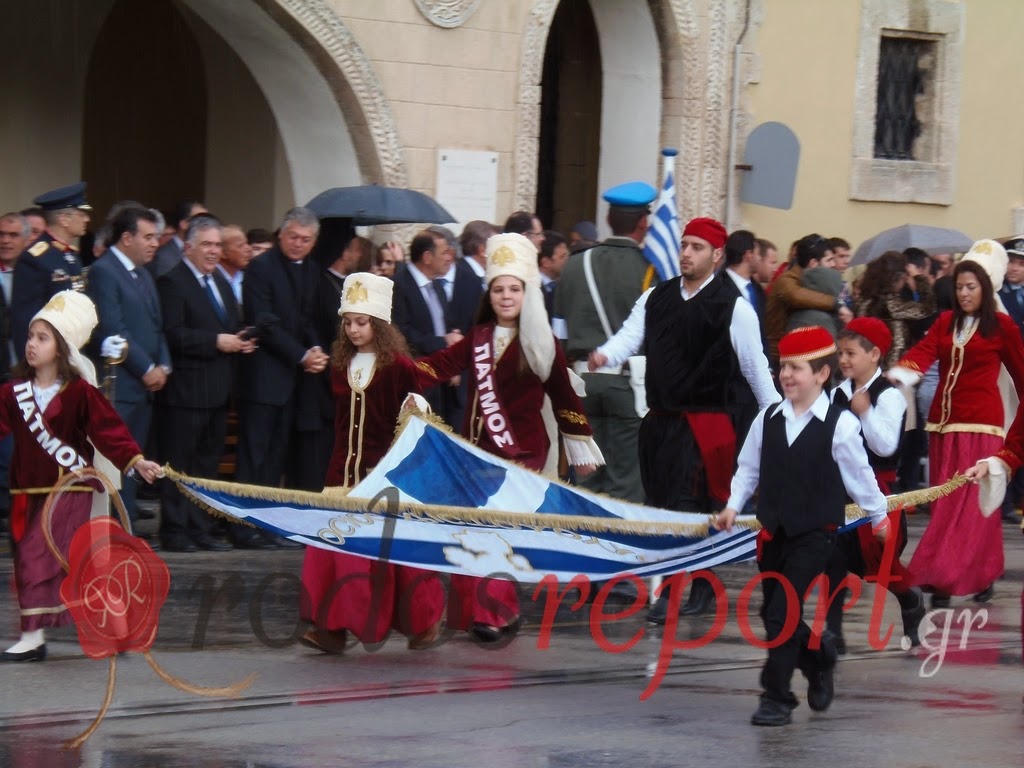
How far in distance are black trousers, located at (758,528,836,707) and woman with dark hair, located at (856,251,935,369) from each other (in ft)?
24.0

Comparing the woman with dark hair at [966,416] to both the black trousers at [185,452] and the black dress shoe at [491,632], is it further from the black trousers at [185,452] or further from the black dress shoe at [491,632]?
the black trousers at [185,452]

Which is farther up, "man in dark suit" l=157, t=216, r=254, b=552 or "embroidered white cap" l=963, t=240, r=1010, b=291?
"embroidered white cap" l=963, t=240, r=1010, b=291

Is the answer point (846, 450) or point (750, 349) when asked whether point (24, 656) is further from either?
point (750, 349)

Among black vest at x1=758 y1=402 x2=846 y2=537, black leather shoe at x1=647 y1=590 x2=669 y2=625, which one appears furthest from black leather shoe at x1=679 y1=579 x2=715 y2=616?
black vest at x1=758 y1=402 x2=846 y2=537

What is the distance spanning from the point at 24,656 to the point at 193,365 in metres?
3.53

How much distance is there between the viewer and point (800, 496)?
7.33 meters

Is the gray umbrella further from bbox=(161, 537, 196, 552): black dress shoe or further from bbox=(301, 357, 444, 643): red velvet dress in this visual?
bbox=(301, 357, 444, 643): red velvet dress

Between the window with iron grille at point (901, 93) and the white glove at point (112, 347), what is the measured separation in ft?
33.1

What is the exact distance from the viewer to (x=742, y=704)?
7.66 m

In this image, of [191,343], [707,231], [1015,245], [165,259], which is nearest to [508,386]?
[707,231]

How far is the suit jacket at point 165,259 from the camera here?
12.3 metres

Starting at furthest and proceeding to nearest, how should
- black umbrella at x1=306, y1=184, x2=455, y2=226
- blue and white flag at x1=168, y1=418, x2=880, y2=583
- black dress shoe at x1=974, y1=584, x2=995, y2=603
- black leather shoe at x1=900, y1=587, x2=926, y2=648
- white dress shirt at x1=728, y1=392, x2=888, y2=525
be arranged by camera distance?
1. black umbrella at x1=306, y1=184, x2=455, y2=226
2. black dress shoe at x1=974, y1=584, x2=995, y2=603
3. black leather shoe at x1=900, y1=587, x2=926, y2=648
4. blue and white flag at x1=168, y1=418, x2=880, y2=583
5. white dress shirt at x1=728, y1=392, x2=888, y2=525

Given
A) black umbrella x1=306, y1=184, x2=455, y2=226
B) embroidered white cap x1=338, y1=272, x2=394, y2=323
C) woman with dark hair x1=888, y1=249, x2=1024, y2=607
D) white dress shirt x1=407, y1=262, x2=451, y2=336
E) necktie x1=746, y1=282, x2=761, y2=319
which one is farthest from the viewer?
necktie x1=746, y1=282, x2=761, y2=319

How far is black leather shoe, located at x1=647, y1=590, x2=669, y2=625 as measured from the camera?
31.5ft
